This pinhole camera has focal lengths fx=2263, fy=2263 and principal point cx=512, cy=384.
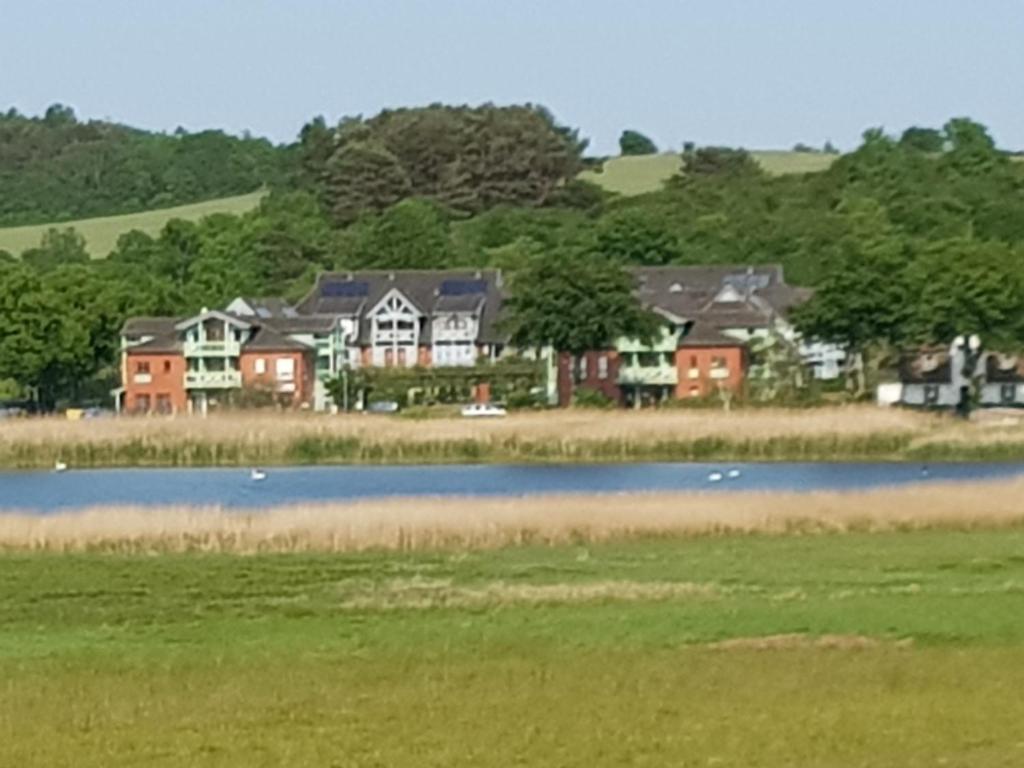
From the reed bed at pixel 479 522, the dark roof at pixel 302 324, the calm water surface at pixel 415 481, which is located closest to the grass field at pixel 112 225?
the dark roof at pixel 302 324

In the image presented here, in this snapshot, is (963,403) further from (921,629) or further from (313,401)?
(921,629)

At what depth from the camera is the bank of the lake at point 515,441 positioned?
194ft

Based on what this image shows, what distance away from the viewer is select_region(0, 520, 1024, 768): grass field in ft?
48.1

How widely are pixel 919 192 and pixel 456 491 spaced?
8300cm

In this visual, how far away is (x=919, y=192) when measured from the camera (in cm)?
12600

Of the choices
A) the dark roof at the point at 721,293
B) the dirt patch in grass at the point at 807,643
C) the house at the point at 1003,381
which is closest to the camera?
the dirt patch in grass at the point at 807,643

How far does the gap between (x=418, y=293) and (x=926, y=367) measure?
27.8 m

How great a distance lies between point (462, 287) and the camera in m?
101

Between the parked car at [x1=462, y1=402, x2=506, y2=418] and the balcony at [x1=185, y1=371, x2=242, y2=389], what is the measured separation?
13432 mm

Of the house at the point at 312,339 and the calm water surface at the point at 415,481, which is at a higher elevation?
the house at the point at 312,339

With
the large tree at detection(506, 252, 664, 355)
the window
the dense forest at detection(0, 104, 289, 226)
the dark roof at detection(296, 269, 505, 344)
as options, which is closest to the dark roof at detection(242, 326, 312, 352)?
the window

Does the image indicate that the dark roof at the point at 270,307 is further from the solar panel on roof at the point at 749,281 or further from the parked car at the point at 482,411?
the parked car at the point at 482,411

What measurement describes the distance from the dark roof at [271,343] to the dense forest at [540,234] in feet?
19.7

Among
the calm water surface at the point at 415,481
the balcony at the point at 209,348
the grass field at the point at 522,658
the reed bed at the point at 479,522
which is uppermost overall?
the balcony at the point at 209,348
